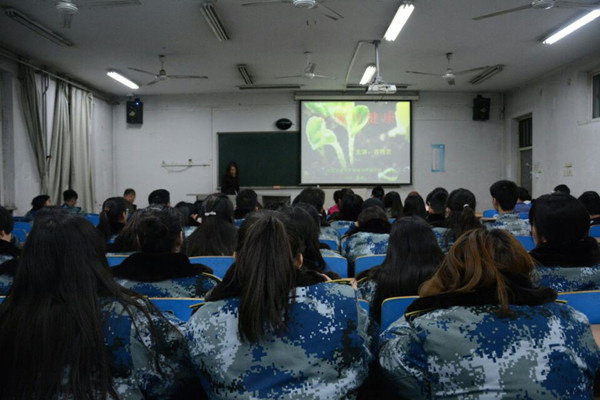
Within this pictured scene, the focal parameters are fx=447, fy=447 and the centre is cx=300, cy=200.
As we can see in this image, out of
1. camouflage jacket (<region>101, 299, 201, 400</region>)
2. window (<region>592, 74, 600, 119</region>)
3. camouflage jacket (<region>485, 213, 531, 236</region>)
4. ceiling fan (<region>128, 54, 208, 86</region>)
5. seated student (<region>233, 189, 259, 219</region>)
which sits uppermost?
ceiling fan (<region>128, 54, 208, 86</region>)

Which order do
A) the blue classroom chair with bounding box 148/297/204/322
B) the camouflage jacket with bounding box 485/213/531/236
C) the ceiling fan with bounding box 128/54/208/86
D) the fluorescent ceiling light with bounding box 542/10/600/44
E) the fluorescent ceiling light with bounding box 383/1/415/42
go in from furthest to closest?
the ceiling fan with bounding box 128/54/208/86
the fluorescent ceiling light with bounding box 542/10/600/44
the fluorescent ceiling light with bounding box 383/1/415/42
the camouflage jacket with bounding box 485/213/531/236
the blue classroom chair with bounding box 148/297/204/322

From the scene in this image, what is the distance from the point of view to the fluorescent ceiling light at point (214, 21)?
5102mm

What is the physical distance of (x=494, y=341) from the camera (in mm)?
1148

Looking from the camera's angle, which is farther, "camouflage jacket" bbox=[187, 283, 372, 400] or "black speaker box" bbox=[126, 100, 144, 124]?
"black speaker box" bbox=[126, 100, 144, 124]

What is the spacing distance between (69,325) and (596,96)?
8.58 metres

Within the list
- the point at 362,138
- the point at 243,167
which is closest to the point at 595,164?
the point at 362,138

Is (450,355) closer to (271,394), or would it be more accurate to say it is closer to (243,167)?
(271,394)

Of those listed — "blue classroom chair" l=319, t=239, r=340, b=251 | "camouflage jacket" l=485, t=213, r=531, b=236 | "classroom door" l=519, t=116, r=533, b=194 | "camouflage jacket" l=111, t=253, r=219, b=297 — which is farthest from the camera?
"classroom door" l=519, t=116, r=533, b=194

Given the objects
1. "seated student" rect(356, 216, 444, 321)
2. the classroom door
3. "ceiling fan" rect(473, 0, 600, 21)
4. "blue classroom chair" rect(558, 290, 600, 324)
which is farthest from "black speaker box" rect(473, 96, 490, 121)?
"blue classroom chair" rect(558, 290, 600, 324)

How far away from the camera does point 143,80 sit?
8.66 meters

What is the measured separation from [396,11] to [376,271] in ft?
14.4

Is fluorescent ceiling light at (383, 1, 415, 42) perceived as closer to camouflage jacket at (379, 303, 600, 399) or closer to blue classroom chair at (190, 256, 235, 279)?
blue classroom chair at (190, 256, 235, 279)

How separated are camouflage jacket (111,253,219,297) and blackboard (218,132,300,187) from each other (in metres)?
8.06

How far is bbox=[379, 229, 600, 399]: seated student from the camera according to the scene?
1146 millimetres
